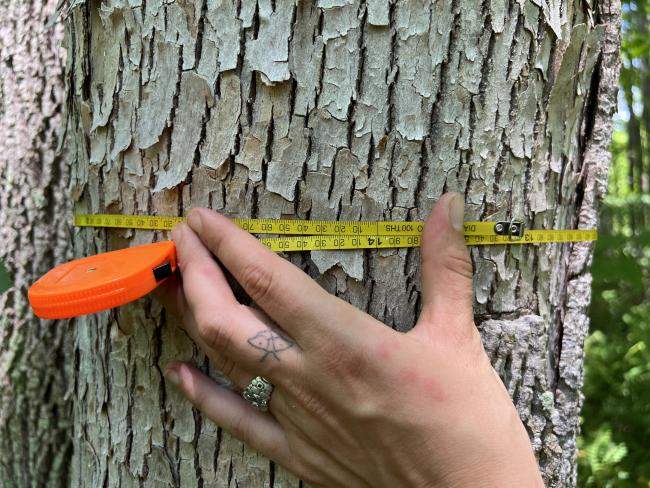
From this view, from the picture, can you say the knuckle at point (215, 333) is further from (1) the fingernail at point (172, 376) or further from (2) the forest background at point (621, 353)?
(2) the forest background at point (621, 353)

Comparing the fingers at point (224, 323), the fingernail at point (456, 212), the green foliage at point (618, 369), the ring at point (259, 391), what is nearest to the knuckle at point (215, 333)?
the fingers at point (224, 323)

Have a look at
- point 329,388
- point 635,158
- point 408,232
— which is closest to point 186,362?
point 329,388

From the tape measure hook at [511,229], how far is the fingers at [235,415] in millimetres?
676

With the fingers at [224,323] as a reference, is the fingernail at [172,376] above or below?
below

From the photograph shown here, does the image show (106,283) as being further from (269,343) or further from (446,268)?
(446,268)

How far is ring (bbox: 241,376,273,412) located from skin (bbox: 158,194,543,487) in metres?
0.01

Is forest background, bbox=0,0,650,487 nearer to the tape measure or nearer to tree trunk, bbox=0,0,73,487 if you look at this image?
the tape measure

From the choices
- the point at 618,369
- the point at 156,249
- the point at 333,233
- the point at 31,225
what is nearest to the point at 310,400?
the point at 333,233

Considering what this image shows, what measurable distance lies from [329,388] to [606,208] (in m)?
5.04

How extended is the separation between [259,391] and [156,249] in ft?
1.27

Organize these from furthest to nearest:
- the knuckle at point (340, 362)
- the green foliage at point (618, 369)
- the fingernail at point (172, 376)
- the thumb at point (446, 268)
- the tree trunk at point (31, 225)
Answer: the green foliage at point (618, 369)
the tree trunk at point (31, 225)
the fingernail at point (172, 376)
the thumb at point (446, 268)
the knuckle at point (340, 362)

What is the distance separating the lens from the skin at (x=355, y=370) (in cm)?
109

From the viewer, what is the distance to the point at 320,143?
120cm

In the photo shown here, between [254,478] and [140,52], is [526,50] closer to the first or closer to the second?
[140,52]
